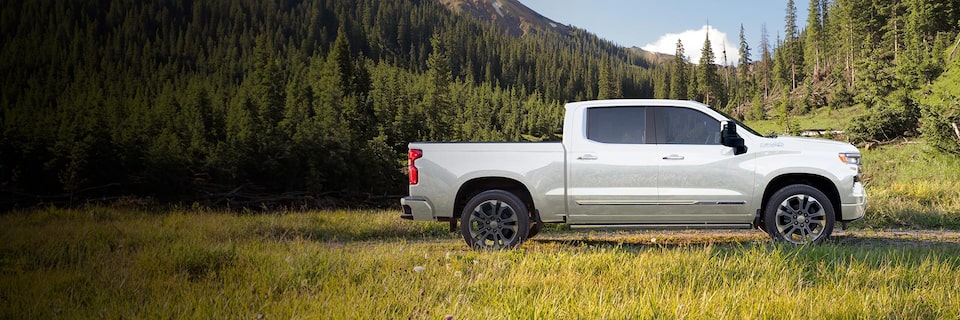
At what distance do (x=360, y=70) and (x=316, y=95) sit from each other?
765 cm

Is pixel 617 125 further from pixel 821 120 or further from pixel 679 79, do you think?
pixel 679 79

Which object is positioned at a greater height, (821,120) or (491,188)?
(821,120)

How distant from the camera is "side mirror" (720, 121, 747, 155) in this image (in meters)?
6.71

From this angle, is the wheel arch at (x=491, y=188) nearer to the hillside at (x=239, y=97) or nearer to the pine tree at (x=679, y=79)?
the hillside at (x=239, y=97)

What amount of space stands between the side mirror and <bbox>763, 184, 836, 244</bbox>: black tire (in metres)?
0.81

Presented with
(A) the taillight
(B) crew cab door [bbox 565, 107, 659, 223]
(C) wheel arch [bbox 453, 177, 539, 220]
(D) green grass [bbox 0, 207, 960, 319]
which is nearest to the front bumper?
(D) green grass [bbox 0, 207, 960, 319]

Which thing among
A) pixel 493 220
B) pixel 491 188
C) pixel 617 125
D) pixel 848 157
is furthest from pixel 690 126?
pixel 493 220

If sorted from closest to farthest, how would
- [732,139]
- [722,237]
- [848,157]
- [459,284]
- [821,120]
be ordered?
[459,284] < [732,139] < [848,157] < [722,237] < [821,120]

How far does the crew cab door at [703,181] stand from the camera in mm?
7004

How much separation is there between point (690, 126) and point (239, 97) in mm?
87501

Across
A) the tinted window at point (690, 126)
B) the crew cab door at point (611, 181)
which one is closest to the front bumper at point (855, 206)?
the tinted window at point (690, 126)

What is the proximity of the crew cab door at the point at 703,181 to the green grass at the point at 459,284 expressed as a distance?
3.09 feet

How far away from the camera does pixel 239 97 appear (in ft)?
279

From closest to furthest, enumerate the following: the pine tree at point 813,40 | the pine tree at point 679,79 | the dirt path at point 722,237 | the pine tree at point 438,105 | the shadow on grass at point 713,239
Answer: the shadow on grass at point 713,239
the dirt path at point 722,237
the pine tree at point 813,40
the pine tree at point 438,105
the pine tree at point 679,79
